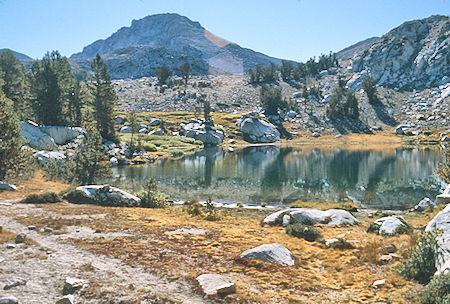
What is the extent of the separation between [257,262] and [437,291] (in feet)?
22.9

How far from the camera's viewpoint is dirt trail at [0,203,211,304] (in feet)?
34.8

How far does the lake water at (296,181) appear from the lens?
4419cm

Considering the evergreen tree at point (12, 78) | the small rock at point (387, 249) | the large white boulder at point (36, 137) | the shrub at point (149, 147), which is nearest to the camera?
the small rock at point (387, 249)

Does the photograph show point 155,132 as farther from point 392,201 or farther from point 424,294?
point 424,294

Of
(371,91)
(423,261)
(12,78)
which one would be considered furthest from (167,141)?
(371,91)

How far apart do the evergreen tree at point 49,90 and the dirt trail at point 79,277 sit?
7063 cm

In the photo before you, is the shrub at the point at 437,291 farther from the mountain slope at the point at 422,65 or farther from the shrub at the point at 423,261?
the mountain slope at the point at 422,65

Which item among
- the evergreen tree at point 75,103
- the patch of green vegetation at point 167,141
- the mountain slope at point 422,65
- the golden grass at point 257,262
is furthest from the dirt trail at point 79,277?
the mountain slope at point 422,65

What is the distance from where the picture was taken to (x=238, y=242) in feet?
61.3

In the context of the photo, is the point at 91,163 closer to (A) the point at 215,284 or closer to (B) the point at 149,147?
(A) the point at 215,284

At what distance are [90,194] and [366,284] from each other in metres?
25.3

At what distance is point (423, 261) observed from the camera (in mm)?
12969

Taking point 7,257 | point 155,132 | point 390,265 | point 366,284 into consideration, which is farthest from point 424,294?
point 155,132

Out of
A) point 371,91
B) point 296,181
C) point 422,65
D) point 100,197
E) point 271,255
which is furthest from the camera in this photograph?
point 422,65
